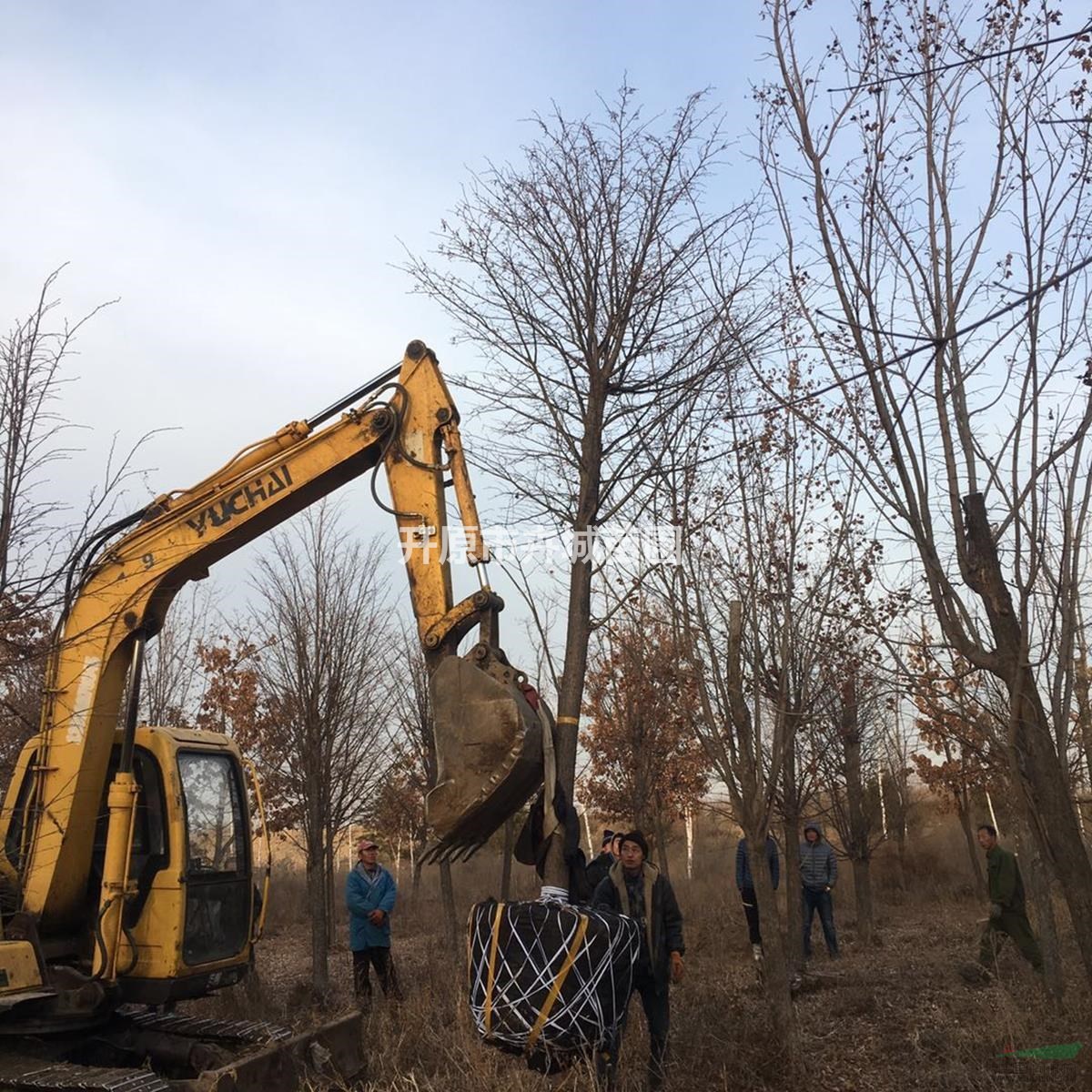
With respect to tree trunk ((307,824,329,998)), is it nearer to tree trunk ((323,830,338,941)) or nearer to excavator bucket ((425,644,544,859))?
tree trunk ((323,830,338,941))

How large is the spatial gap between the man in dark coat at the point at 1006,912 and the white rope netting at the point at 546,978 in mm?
7512

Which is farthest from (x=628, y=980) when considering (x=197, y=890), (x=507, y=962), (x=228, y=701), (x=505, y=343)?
(x=228, y=701)

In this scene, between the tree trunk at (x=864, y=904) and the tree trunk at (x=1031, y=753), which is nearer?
the tree trunk at (x=1031, y=753)

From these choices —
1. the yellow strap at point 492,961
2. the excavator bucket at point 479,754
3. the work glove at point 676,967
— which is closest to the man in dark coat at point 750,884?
the work glove at point 676,967

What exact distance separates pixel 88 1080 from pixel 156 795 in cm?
209

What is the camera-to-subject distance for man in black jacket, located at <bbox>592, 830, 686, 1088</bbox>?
22.6ft

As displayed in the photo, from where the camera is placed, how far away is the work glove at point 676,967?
7.02 meters

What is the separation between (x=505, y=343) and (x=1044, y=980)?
760 centimetres

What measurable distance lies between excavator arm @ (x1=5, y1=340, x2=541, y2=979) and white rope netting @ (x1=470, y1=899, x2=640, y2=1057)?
1681 mm

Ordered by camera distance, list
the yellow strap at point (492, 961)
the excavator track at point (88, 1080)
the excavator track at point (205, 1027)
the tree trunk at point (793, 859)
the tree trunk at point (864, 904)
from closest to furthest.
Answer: the yellow strap at point (492, 961) → the excavator track at point (88, 1080) → the excavator track at point (205, 1027) → the tree trunk at point (793, 859) → the tree trunk at point (864, 904)

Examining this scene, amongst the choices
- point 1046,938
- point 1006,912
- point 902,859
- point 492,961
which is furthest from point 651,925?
point 902,859

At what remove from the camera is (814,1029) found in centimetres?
915

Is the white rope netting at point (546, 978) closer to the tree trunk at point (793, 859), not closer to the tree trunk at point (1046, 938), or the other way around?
the tree trunk at point (1046, 938)

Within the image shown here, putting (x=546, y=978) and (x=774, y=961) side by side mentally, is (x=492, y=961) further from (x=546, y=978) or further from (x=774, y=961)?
(x=774, y=961)
